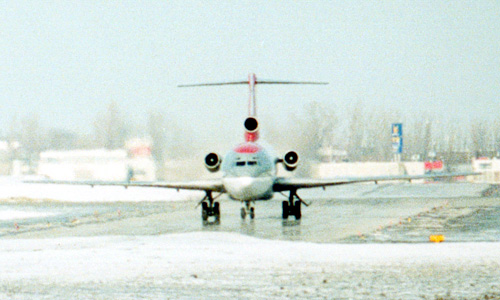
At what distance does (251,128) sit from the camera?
28781mm

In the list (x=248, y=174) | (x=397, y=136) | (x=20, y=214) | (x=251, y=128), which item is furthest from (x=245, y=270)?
(x=397, y=136)

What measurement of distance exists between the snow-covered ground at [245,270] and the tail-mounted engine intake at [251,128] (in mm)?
10469

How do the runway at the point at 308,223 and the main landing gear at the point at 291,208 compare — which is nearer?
the runway at the point at 308,223

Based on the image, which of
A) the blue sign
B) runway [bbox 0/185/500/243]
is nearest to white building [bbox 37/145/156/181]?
runway [bbox 0/185/500/243]

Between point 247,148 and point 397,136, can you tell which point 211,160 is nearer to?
point 247,148

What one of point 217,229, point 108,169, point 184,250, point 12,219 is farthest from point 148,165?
point 184,250

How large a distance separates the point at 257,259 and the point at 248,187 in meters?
9.36

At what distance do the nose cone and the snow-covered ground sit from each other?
5429mm

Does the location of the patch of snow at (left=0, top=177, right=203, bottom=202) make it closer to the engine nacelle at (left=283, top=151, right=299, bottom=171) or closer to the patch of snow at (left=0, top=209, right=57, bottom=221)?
the patch of snow at (left=0, top=209, right=57, bottom=221)

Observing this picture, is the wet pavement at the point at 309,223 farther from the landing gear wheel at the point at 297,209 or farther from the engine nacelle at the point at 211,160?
the engine nacelle at the point at 211,160

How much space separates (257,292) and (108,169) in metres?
41.8

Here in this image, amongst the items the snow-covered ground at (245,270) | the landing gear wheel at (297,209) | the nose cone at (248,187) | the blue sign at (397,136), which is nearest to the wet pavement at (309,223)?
the landing gear wheel at (297,209)

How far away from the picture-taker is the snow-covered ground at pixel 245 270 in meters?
10.8

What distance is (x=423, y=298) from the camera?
10.0 m
